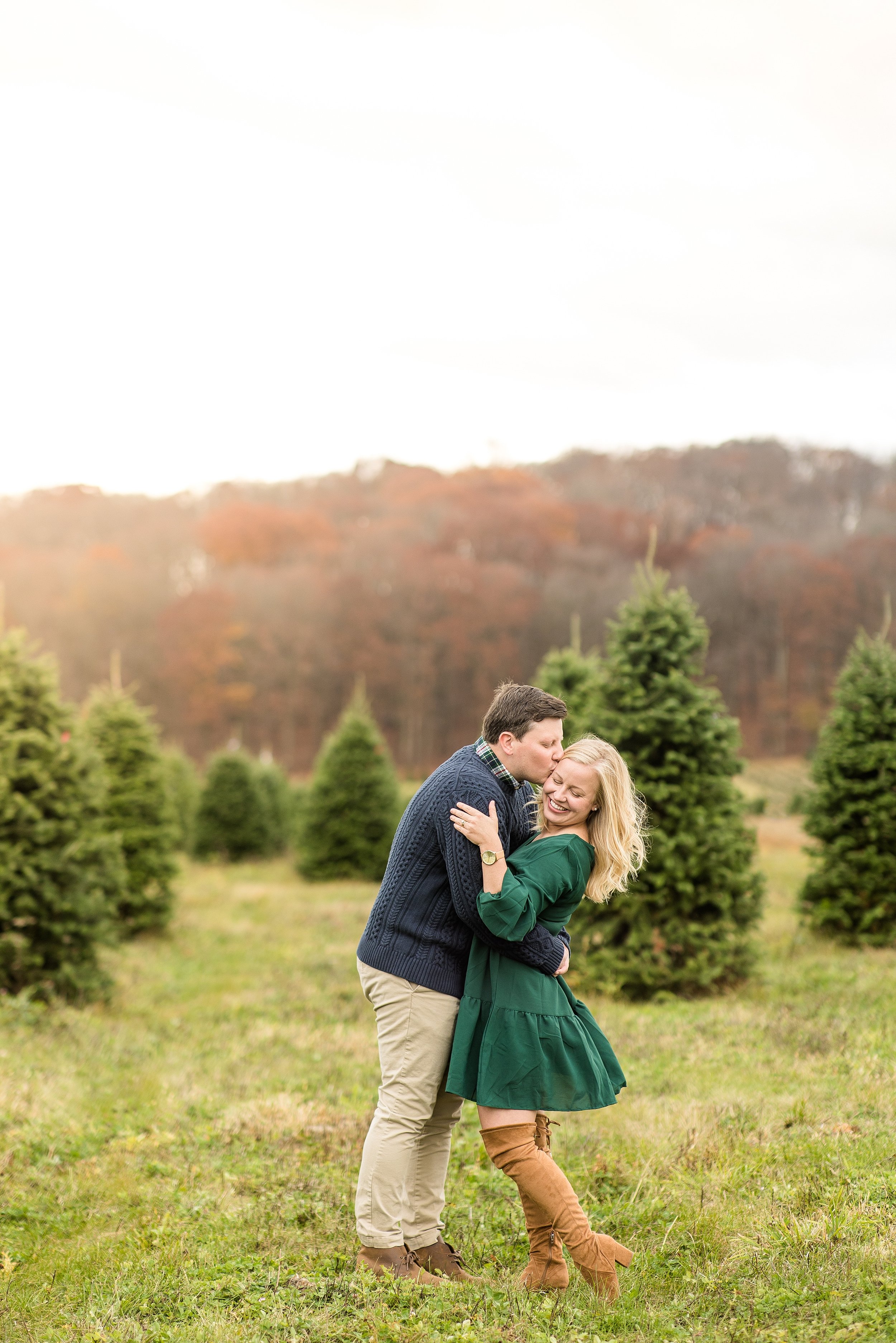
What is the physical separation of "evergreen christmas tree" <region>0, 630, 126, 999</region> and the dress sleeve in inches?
261

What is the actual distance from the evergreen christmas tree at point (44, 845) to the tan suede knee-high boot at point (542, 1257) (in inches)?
254

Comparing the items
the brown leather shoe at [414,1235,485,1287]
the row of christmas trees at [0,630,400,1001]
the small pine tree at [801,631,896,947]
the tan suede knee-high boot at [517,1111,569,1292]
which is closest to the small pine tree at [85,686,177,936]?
the row of christmas trees at [0,630,400,1001]

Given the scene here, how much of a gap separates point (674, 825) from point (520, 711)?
5.63 m

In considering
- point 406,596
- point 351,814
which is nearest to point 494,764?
point 351,814

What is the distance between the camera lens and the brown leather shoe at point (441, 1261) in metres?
3.96

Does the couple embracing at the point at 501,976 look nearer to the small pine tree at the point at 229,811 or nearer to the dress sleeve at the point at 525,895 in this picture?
Answer: the dress sleeve at the point at 525,895

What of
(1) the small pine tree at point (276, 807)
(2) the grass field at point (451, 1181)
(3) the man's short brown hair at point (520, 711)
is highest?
(3) the man's short brown hair at point (520, 711)

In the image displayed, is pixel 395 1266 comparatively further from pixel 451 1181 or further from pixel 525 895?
pixel 525 895

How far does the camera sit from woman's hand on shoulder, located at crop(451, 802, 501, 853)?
3.53 meters

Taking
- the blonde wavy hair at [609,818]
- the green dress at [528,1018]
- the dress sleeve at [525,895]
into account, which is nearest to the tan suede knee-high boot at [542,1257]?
the green dress at [528,1018]

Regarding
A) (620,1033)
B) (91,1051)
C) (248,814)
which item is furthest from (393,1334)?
(248,814)

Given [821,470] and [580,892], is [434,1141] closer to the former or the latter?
[580,892]

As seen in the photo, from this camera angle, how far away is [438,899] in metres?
3.86

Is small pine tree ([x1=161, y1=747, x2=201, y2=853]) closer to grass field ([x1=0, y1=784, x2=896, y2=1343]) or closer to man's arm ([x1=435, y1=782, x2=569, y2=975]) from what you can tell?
grass field ([x1=0, y1=784, x2=896, y2=1343])
